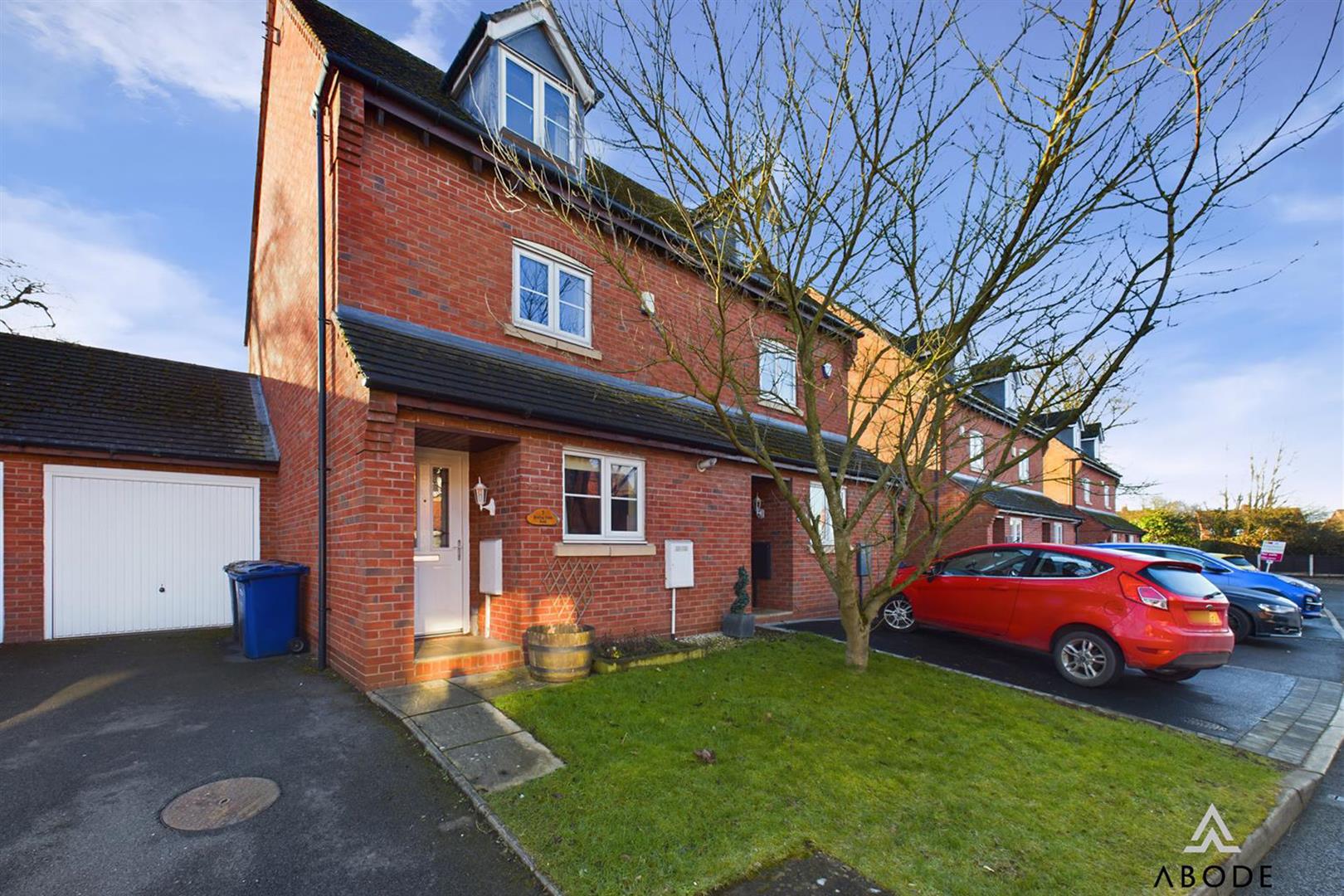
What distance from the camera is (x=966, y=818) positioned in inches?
146

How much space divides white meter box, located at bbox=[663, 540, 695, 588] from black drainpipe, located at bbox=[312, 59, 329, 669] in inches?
162

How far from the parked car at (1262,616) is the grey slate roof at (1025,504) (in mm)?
4993

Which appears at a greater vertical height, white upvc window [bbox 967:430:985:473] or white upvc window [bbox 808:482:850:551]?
white upvc window [bbox 967:430:985:473]

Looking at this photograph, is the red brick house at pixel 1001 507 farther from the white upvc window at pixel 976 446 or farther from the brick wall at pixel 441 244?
the brick wall at pixel 441 244

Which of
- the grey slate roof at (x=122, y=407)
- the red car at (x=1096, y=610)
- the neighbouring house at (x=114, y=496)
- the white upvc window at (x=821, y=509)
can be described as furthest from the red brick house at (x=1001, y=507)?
the grey slate roof at (x=122, y=407)

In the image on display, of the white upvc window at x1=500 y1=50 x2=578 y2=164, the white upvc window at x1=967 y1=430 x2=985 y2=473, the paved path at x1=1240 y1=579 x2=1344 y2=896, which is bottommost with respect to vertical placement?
the paved path at x1=1240 y1=579 x2=1344 y2=896

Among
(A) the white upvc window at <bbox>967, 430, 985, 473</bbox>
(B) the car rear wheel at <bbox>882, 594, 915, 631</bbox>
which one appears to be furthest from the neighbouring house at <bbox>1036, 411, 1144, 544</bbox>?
(B) the car rear wheel at <bbox>882, 594, 915, 631</bbox>

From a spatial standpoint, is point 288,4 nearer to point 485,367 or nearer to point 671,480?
point 485,367

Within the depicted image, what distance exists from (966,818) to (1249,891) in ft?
5.02

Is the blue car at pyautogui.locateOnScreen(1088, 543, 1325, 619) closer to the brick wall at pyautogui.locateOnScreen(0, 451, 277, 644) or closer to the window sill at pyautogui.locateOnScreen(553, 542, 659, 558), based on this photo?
the window sill at pyautogui.locateOnScreen(553, 542, 659, 558)

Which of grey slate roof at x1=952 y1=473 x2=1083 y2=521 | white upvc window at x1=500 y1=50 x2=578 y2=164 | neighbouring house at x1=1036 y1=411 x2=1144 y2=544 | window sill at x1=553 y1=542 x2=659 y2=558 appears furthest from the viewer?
neighbouring house at x1=1036 y1=411 x2=1144 y2=544

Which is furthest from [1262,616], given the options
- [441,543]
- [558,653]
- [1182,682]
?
[441,543]

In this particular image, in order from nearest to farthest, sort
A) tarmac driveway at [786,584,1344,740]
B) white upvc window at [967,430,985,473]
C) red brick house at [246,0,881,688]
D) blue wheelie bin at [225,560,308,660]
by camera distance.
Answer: white upvc window at [967,430,985,473] → red brick house at [246,0,881,688] → tarmac driveway at [786,584,1344,740] → blue wheelie bin at [225,560,308,660]

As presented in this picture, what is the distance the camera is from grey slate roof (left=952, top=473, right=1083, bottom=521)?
702 inches
